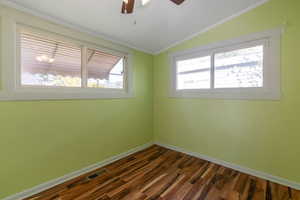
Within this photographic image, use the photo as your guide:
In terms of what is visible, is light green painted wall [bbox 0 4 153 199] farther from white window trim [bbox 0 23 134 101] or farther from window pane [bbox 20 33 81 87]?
window pane [bbox 20 33 81 87]

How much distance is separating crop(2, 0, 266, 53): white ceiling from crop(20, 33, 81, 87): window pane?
0.35 m

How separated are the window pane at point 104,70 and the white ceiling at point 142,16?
35cm

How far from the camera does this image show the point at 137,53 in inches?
118

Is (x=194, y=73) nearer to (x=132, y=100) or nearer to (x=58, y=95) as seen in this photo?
(x=132, y=100)

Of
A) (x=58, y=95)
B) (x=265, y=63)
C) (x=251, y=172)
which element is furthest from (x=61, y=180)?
(x=265, y=63)

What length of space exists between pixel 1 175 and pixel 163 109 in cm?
271

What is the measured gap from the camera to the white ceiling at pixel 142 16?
169cm

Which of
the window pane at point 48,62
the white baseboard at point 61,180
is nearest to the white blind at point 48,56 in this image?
the window pane at point 48,62

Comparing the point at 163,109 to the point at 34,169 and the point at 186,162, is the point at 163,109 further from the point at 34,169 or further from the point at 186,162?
the point at 34,169

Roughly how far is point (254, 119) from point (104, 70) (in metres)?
2.64

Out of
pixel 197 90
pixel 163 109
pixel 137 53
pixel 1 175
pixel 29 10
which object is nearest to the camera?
pixel 1 175

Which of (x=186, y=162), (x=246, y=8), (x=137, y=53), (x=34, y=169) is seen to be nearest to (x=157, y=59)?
(x=137, y=53)

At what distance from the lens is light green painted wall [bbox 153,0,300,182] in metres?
1.81

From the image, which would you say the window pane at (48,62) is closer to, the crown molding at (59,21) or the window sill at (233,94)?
the crown molding at (59,21)
